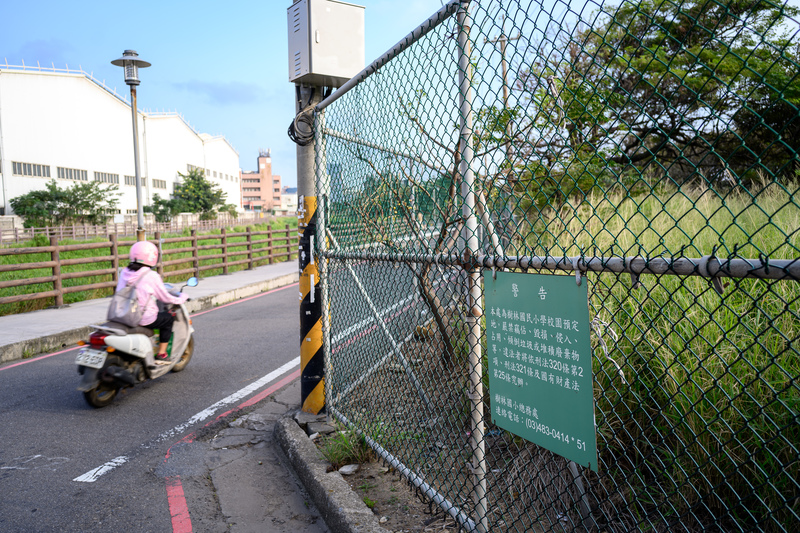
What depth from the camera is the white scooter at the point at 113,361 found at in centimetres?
525

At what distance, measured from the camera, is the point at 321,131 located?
4469 mm

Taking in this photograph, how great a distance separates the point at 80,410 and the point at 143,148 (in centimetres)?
5248

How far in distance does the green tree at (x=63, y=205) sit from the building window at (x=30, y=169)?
1.05 m

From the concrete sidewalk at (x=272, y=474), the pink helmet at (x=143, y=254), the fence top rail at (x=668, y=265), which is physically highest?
the fence top rail at (x=668, y=265)

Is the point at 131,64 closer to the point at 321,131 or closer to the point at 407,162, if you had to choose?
the point at 321,131

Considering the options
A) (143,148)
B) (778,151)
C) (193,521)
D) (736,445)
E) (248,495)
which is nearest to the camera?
(736,445)

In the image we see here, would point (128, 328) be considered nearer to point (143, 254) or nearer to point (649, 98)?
point (143, 254)

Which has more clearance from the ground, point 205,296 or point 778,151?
point 778,151

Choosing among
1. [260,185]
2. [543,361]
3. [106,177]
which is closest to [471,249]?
[543,361]

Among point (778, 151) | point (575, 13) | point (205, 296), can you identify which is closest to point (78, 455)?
point (575, 13)

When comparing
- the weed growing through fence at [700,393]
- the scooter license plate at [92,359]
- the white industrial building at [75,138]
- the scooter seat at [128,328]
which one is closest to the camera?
the weed growing through fence at [700,393]

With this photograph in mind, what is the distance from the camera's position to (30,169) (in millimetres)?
41750

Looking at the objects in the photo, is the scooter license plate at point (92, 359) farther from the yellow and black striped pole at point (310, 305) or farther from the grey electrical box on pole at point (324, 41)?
the grey electrical box on pole at point (324, 41)

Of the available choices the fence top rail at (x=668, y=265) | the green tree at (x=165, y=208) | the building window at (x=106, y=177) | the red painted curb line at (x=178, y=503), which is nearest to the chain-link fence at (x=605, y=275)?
the fence top rail at (x=668, y=265)
